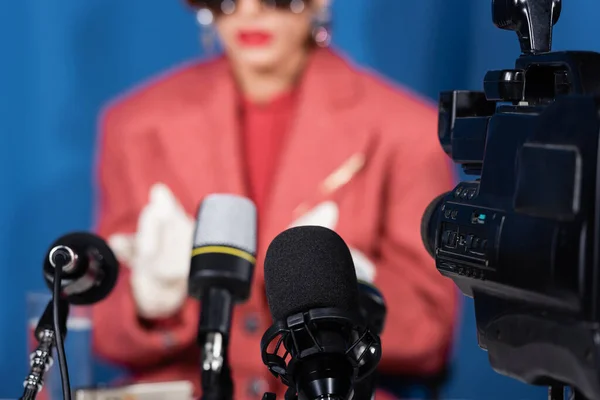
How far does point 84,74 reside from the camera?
2543 mm

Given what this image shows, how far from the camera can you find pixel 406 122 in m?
2.51

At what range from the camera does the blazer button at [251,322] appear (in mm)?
2455

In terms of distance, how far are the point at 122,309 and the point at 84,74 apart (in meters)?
0.69

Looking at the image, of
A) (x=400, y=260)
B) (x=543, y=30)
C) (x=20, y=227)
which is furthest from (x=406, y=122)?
(x=543, y=30)

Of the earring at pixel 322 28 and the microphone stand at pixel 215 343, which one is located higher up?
the earring at pixel 322 28

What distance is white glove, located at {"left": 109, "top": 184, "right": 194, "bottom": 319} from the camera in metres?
2.49

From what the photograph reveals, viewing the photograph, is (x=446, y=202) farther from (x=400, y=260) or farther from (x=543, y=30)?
(x=400, y=260)

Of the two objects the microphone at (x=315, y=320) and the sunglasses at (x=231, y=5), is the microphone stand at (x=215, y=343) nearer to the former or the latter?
the microphone at (x=315, y=320)

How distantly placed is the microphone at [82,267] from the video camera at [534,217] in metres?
0.51

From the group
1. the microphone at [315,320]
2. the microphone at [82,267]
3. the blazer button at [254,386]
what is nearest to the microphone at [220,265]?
the microphone at [82,267]

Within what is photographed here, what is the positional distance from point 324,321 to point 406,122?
1631mm

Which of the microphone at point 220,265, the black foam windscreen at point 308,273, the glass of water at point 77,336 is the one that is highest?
the black foam windscreen at point 308,273

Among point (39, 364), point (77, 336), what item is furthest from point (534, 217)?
point (77, 336)

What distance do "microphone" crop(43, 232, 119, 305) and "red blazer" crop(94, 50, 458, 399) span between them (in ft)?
3.61
